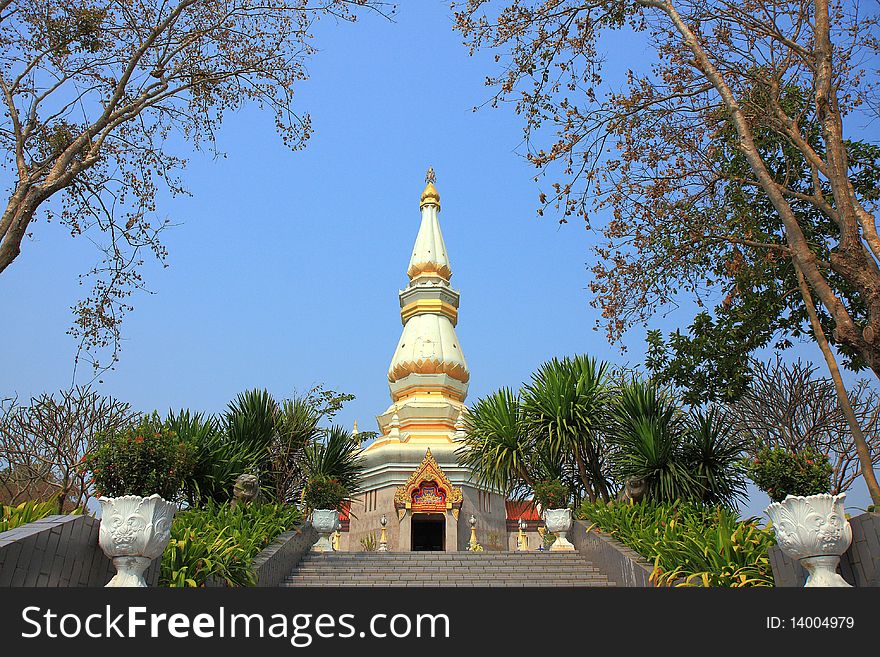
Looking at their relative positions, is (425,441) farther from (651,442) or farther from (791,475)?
(791,475)

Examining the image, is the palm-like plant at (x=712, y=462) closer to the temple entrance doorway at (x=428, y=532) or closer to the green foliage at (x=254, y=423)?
the green foliage at (x=254, y=423)

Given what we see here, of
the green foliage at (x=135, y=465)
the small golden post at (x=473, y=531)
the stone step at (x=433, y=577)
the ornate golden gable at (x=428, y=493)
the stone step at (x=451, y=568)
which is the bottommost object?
the stone step at (x=433, y=577)

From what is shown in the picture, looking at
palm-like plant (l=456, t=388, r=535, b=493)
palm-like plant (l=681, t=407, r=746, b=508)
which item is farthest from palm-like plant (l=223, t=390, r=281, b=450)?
palm-like plant (l=681, t=407, r=746, b=508)

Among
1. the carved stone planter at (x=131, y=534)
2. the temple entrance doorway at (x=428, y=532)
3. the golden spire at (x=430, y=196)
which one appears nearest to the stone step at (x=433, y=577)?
the carved stone planter at (x=131, y=534)

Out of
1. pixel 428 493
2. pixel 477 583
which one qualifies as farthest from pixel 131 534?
pixel 428 493

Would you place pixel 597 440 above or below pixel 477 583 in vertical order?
above

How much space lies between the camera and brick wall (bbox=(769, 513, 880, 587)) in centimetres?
631

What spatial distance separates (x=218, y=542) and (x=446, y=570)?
407 cm

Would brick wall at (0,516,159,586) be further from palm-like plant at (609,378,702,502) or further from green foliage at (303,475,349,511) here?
palm-like plant at (609,378,702,502)

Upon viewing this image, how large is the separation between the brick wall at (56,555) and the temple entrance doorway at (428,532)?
16.9 m

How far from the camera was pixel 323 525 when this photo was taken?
565 inches

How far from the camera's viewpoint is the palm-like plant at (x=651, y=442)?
12164 millimetres
